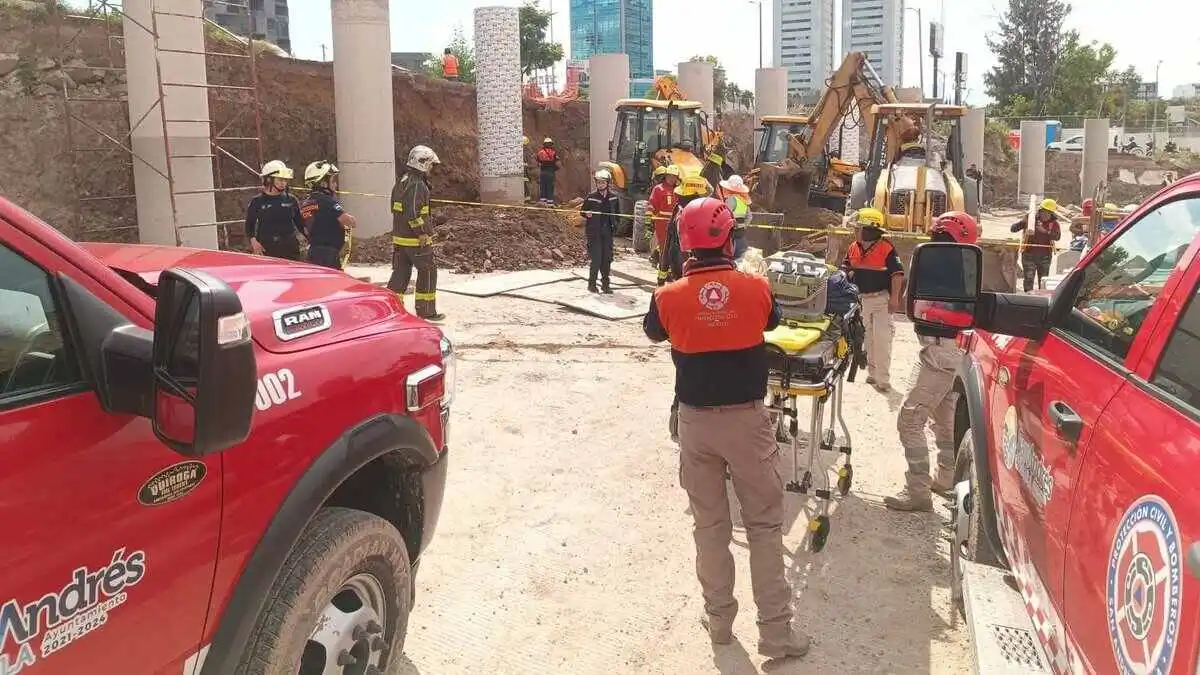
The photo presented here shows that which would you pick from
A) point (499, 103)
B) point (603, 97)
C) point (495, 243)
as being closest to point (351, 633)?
point (495, 243)

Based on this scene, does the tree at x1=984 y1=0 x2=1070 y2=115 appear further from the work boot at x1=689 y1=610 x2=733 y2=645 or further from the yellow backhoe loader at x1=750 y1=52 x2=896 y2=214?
the work boot at x1=689 y1=610 x2=733 y2=645

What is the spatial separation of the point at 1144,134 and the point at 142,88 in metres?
46.5

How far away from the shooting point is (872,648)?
12.9ft

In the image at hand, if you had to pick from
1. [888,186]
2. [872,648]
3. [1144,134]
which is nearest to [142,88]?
[888,186]

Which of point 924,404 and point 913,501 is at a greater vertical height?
point 924,404

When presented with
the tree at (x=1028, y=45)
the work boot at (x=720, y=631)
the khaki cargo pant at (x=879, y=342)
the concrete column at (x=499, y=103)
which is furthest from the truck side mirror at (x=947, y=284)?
the tree at (x=1028, y=45)

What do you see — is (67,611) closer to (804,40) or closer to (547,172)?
(547,172)

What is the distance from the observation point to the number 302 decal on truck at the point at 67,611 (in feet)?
5.51

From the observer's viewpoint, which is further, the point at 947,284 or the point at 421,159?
the point at 421,159

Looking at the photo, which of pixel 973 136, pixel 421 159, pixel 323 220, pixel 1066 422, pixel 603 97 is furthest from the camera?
pixel 973 136

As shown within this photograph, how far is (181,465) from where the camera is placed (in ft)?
6.80

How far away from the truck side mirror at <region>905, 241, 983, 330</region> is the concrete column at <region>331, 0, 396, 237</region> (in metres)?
13.7

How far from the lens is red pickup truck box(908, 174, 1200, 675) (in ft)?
5.71

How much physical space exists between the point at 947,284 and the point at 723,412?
1057 millimetres
